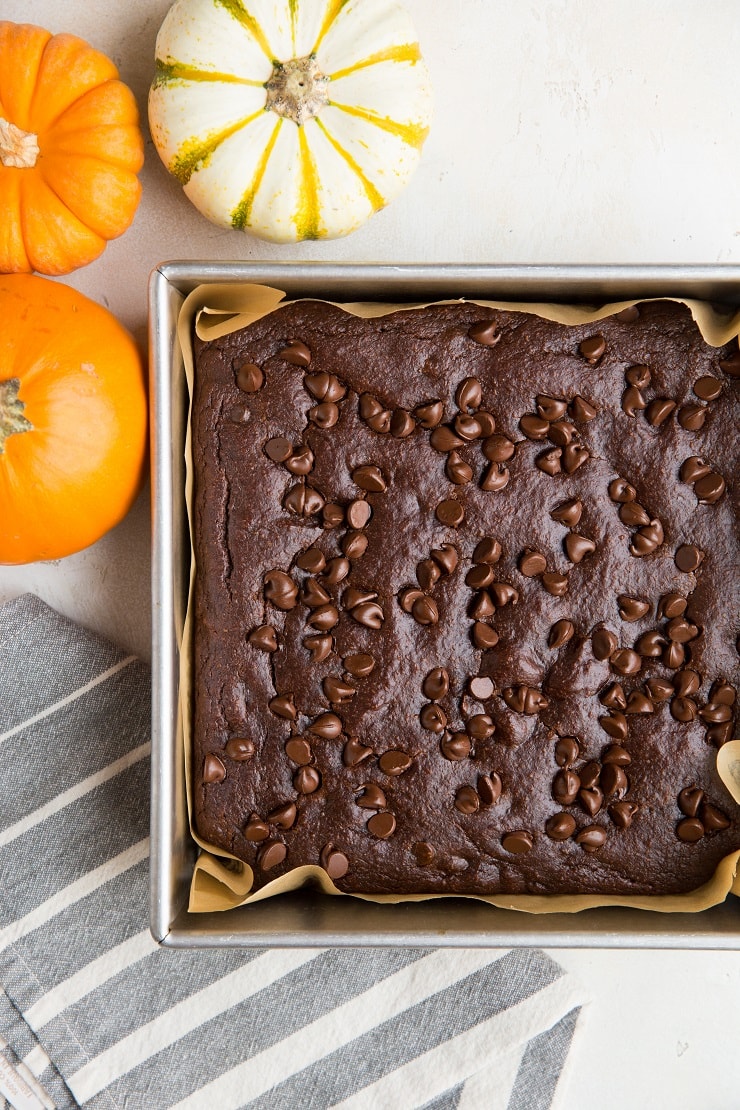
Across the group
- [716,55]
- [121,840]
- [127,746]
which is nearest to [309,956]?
[121,840]

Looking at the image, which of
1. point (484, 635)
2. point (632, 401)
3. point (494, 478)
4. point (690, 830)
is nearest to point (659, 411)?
point (632, 401)

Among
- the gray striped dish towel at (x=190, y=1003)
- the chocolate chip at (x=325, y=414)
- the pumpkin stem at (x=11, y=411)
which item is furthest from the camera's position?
the gray striped dish towel at (x=190, y=1003)

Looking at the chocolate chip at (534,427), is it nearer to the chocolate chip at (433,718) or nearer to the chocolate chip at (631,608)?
the chocolate chip at (631,608)

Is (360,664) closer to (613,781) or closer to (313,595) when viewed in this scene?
(313,595)

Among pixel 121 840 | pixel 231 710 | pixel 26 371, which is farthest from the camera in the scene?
pixel 121 840

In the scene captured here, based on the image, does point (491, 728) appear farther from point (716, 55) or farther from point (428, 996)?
point (716, 55)

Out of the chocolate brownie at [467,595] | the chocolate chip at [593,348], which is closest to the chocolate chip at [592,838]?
the chocolate brownie at [467,595]

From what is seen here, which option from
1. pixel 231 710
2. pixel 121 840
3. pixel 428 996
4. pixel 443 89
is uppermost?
pixel 443 89
